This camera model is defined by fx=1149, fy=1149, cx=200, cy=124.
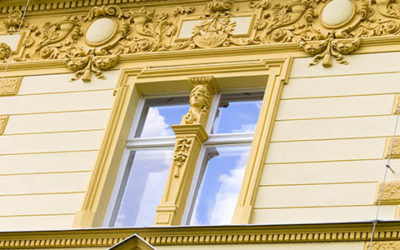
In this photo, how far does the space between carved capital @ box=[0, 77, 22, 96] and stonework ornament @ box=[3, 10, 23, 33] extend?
0.85 m

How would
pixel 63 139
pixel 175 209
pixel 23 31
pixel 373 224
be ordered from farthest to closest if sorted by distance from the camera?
1. pixel 23 31
2. pixel 63 139
3. pixel 175 209
4. pixel 373 224

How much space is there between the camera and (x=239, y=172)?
1291 centimetres

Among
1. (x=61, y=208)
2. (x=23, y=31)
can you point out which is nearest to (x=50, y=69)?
(x=23, y=31)

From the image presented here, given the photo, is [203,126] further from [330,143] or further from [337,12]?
[337,12]

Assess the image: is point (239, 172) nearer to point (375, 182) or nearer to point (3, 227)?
point (375, 182)

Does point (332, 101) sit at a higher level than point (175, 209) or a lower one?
higher

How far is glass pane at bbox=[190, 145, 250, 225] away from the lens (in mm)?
12664

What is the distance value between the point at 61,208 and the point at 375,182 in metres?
3.58

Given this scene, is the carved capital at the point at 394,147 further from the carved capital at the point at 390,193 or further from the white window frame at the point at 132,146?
the white window frame at the point at 132,146

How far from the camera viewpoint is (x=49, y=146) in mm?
13656

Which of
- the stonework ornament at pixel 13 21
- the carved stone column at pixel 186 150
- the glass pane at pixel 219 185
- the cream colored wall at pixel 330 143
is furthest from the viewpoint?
the stonework ornament at pixel 13 21

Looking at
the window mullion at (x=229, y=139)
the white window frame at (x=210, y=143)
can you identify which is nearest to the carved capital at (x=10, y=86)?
the white window frame at (x=210, y=143)

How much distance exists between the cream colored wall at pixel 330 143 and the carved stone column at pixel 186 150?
2.99ft

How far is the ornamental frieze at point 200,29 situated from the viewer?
13.2 m
